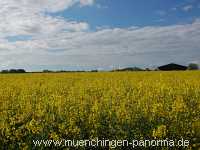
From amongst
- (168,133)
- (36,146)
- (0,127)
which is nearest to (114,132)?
(168,133)

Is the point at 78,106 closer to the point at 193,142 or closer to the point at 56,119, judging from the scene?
the point at 56,119

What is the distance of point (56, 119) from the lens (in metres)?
8.95

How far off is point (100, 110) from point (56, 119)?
109cm

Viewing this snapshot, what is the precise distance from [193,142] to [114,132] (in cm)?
151

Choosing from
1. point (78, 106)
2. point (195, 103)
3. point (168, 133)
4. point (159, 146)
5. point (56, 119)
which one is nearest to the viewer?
point (159, 146)

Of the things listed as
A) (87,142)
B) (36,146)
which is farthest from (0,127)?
(87,142)

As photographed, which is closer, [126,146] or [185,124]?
[126,146]

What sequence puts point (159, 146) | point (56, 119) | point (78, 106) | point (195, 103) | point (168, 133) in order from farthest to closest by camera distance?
point (195, 103) → point (78, 106) → point (56, 119) → point (168, 133) → point (159, 146)

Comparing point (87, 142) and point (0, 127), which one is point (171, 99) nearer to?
point (87, 142)

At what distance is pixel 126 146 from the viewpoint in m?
7.38

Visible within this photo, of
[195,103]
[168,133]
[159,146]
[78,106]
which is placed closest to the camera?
[159,146]

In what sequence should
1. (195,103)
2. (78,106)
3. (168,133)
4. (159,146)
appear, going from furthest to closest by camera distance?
(195,103) < (78,106) < (168,133) < (159,146)

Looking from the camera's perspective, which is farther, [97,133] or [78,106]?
[78,106]

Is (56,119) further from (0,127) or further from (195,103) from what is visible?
(195,103)
